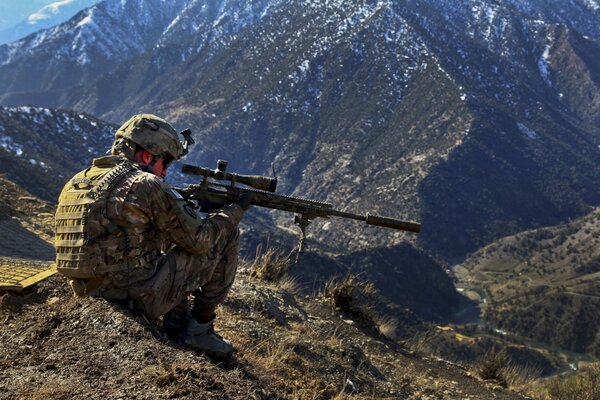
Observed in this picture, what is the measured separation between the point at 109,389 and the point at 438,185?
158 meters

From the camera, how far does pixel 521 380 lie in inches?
480

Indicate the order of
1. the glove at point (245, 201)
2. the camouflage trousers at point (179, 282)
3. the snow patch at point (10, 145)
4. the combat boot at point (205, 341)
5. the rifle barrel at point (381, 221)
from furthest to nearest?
1. the snow patch at point (10, 145)
2. the rifle barrel at point (381, 221)
3. the glove at point (245, 201)
4. the combat boot at point (205, 341)
5. the camouflage trousers at point (179, 282)

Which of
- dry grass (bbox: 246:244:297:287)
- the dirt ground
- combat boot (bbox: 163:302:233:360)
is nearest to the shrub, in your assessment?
dry grass (bbox: 246:244:297:287)

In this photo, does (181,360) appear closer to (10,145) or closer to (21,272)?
(21,272)

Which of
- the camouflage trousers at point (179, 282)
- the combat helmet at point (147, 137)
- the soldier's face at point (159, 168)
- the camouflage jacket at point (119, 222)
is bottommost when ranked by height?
the camouflage trousers at point (179, 282)

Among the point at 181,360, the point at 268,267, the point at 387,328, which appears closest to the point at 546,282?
the point at 387,328

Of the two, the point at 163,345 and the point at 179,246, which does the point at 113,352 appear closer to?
the point at 163,345

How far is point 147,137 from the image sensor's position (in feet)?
17.9

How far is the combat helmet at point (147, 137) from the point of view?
5430 mm

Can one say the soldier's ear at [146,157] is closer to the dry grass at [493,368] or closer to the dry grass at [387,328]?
the dry grass at [387,328]

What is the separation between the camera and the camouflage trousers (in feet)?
17.7

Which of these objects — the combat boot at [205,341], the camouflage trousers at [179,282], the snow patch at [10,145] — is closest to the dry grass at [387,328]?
the combat boot at [205,341]

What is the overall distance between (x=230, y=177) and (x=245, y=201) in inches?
11.7

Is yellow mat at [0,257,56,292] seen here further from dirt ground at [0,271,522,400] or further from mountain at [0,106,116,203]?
mountain at [0,106,116,203]
